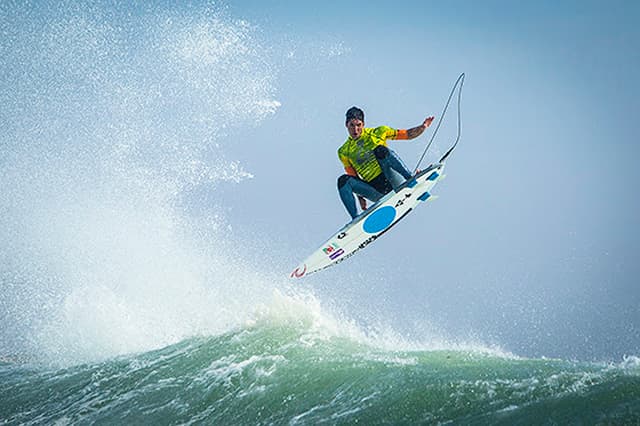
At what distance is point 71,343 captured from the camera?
50.7ft

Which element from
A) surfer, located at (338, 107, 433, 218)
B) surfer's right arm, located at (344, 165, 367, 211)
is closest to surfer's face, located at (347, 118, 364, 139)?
surfer, located at (338, 107, 433, 218)

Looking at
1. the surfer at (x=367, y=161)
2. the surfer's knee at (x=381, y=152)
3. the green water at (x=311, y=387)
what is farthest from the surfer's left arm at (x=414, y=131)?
the green water at (x=311, y=387)

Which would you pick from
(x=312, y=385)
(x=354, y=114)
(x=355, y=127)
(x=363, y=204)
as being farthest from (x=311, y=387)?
(x=354, y=114)

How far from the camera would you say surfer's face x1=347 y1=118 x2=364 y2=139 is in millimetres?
9234

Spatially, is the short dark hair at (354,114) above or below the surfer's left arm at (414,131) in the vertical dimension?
above

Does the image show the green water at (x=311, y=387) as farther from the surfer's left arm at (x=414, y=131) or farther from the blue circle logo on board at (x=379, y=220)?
the surfer's left arm at (x=414, y=131)

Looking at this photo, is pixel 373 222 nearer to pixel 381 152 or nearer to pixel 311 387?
pixel 381 152

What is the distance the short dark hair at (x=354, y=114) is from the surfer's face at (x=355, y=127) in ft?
0.18

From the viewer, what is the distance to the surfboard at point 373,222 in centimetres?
935

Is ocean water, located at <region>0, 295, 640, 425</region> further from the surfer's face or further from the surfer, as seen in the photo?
the surfer's face

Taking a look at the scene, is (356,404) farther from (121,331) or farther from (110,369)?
(121,331)

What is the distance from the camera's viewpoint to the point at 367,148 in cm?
930

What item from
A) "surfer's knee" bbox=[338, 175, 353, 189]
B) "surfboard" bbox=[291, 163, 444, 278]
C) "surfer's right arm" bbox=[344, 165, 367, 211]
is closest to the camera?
"surfboard" bbox=[291, 163, 444, 278]

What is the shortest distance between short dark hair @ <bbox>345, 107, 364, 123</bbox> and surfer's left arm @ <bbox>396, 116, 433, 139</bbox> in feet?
3.01
